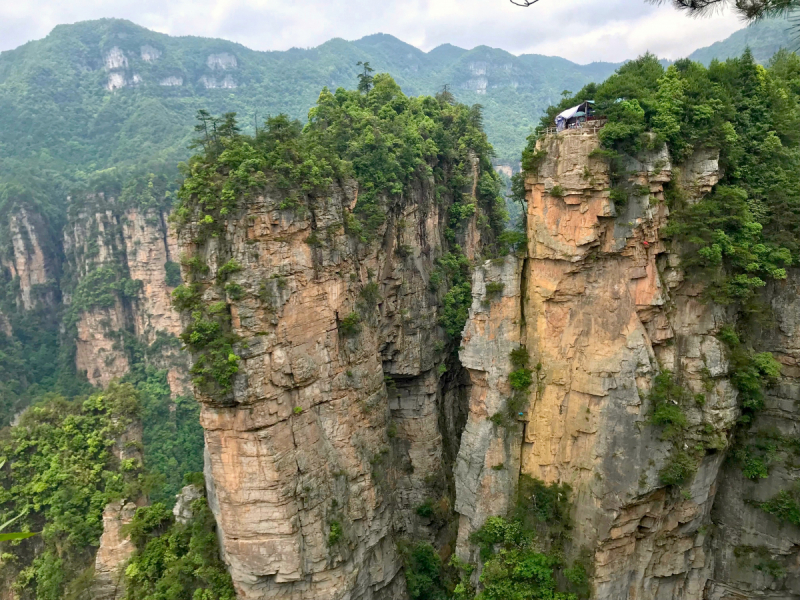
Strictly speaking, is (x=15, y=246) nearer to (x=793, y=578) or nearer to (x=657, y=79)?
(x=657, y=79)

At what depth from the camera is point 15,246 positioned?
53.0 metres

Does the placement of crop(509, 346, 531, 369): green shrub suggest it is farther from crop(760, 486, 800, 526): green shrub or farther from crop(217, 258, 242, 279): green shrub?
crop(217, 258, 242, 279): green shrub

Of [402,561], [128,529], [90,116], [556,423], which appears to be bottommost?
[402,561]

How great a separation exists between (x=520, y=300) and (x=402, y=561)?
1318 centimetres

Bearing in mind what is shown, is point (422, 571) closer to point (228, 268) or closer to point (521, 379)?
point (521, 379)

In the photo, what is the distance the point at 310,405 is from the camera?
1967cm

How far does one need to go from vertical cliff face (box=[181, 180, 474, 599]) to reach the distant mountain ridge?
4306cm

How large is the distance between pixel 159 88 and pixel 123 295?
5690 centimetres

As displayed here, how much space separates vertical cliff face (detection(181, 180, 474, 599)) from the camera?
709 inches

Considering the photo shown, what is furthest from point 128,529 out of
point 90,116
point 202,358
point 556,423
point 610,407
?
point 90,116

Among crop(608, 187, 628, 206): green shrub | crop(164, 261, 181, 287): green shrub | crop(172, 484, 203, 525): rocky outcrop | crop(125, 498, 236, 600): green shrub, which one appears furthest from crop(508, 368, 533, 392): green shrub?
crop(164, 261, 181, 287): green shrub

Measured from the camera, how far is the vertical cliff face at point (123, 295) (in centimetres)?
4925

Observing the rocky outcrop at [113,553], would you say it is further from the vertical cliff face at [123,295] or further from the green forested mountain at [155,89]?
the green forested mountain at [155,89]

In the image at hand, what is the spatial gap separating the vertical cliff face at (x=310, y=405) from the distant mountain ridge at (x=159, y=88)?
43.1 metres
